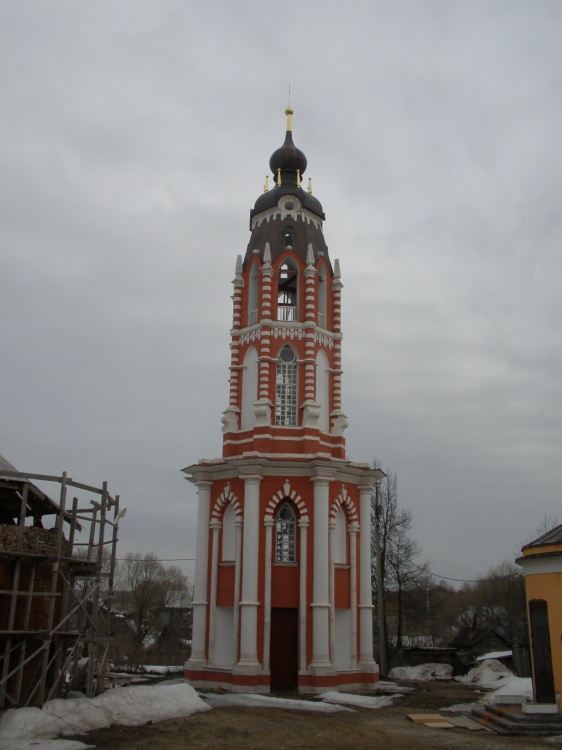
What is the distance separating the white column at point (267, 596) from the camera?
24953mm

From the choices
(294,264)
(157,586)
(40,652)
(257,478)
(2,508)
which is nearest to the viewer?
(40,652)

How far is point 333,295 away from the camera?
3095cm

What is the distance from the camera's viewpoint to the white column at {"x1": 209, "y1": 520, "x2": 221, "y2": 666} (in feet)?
86.3

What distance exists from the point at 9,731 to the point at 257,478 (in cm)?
1291

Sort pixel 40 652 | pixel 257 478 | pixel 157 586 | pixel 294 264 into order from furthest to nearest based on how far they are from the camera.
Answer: pixel 157 586 → pixel 294 264 → pixel 257 478 → pixel 40 652

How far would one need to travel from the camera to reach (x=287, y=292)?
31.7 m

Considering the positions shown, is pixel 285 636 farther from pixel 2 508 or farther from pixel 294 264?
pixel 294 264

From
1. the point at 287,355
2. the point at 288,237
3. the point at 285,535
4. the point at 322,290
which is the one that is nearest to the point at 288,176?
the point at 288,237

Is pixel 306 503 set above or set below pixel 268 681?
above

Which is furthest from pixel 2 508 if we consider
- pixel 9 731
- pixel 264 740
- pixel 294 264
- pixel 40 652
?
pixel 294 264

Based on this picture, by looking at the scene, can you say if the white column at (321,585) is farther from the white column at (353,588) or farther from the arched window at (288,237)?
the arched window at (288,237)

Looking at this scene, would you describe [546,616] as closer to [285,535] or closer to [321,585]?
[321,585]

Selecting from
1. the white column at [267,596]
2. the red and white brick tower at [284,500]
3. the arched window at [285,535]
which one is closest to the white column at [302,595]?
the red and white brick tower at [284,500]

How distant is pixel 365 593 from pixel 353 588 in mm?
669
